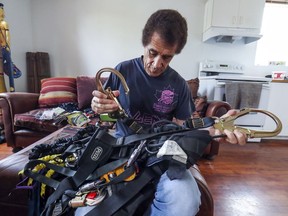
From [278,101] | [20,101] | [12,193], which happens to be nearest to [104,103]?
[12,193]

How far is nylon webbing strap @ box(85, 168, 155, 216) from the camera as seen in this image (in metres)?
0.45

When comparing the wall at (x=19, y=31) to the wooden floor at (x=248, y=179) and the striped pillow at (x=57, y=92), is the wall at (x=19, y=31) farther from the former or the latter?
the wooden floor at (x=248, y=179)

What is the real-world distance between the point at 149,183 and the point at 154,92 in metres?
0.41

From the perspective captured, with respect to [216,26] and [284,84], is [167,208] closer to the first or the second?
[216,26]

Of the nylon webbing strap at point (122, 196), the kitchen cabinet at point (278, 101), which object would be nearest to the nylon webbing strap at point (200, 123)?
the nylon webbing strap at point (122, 196)

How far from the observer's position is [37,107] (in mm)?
1805

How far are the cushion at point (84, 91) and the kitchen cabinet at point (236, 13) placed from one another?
1551 mm

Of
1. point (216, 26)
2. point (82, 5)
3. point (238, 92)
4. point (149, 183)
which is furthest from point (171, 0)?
point (149, 183)

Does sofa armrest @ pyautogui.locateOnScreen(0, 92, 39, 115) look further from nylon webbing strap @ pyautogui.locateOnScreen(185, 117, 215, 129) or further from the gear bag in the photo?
nylon webbing strap @ pyautogui.locateOnScreen(185, 117, 215, 129)

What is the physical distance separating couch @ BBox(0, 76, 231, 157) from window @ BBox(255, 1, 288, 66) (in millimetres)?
1384

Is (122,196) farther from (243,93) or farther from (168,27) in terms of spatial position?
(243,93)

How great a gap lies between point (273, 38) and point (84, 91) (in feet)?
8.90

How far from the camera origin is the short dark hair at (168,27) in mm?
655

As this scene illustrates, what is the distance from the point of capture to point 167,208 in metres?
0.47
